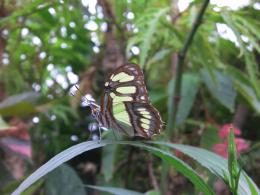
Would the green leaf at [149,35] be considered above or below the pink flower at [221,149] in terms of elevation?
above

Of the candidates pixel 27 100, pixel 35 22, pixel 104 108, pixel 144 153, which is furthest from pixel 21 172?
pixel 104 108

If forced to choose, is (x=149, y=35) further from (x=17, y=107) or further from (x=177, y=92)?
(x=17, y=107)

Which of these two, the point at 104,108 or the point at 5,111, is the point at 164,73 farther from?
the point at 104,108

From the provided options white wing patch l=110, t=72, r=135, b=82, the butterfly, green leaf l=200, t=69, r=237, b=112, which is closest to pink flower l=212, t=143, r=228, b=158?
green leaf l=200, t=69, r=237, b=112

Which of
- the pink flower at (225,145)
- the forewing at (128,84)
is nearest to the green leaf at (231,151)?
the forewing at (128,84)

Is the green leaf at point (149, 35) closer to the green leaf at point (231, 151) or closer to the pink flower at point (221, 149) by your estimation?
the pink flower at point (221, 149)

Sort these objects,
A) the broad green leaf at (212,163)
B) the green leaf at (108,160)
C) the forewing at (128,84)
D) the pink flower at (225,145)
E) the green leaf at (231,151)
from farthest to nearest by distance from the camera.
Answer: the green leaf at (108,160) < the pink flower at (225,145) < the forewing at (128,84) < the broad green leaf at (212,163) < the green leaf at (231,151)

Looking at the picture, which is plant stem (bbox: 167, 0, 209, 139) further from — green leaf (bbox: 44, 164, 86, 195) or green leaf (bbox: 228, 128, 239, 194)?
green leaf (bbox: 228, 128, 239, 194)
